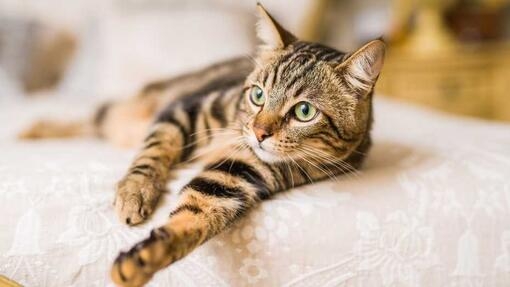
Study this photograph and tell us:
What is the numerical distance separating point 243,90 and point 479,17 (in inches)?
91.6

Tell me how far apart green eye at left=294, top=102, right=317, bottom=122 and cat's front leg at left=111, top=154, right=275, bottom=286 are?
4.9 inches

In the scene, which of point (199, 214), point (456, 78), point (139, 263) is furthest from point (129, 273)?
point (456, 78)

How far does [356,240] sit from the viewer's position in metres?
0.91

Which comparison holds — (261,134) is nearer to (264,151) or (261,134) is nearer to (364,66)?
(264,151)

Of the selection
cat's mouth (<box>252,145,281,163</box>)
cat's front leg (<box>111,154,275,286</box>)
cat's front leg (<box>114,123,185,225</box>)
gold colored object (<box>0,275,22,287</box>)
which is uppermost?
cat's mouth (<box>252,145,281,163</box>)

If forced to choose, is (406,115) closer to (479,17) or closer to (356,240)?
(356,240)

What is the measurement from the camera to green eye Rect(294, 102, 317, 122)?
3.23ft

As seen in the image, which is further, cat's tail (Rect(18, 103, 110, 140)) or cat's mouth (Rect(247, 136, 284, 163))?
cat's tail (Rect(18, 103, 110, 140))

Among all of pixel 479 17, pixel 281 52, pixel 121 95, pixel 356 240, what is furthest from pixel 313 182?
pixel 479 17

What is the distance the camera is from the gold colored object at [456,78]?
2.76 meters

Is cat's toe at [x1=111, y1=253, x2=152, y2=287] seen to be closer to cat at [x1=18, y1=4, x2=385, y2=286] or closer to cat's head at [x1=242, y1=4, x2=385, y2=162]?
cat at [x1=18, y1=4, x2=385, y2=286]

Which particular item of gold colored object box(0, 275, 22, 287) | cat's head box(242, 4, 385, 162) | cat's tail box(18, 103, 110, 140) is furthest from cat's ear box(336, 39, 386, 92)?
cat's tail box(18, 103, 110, 140)

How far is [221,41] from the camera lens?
2057mm

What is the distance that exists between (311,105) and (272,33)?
0.22 metres
